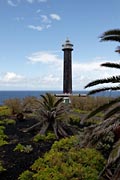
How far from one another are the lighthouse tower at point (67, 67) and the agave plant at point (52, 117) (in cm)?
1786

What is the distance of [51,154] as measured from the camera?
9938mm

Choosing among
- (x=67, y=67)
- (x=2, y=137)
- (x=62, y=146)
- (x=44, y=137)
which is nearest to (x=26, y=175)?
(x=62, y=146)

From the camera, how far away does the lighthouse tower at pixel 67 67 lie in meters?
33.2

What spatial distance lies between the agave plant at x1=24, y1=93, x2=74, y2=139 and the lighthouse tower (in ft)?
58.6

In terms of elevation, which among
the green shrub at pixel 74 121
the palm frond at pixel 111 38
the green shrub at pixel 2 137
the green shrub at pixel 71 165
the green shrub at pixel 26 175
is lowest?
the green shrub at pixel 26 175

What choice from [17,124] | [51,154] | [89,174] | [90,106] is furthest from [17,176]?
[90,106]

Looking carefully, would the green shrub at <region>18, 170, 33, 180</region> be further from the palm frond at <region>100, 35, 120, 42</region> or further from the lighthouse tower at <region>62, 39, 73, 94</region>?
the lighthouse tower at <region>62, 39, 73, 94</region>

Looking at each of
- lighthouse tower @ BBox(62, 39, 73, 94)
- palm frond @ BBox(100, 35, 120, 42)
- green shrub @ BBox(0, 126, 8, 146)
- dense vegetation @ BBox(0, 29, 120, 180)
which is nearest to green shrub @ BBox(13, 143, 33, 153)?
dense vegetation @ BBox(0, 29, 120, 180)

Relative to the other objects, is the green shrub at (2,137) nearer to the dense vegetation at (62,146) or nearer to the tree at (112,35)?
the dense vegetation at (62,146)

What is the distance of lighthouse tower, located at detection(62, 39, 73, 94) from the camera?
33.2 m

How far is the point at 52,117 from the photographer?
14430 mm

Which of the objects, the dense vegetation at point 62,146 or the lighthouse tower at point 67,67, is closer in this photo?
the dense vegetation at point 62,146

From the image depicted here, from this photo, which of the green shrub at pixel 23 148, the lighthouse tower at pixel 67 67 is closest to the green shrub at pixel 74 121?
the green shrub at pixel 23 148

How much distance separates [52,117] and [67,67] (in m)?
19.4
